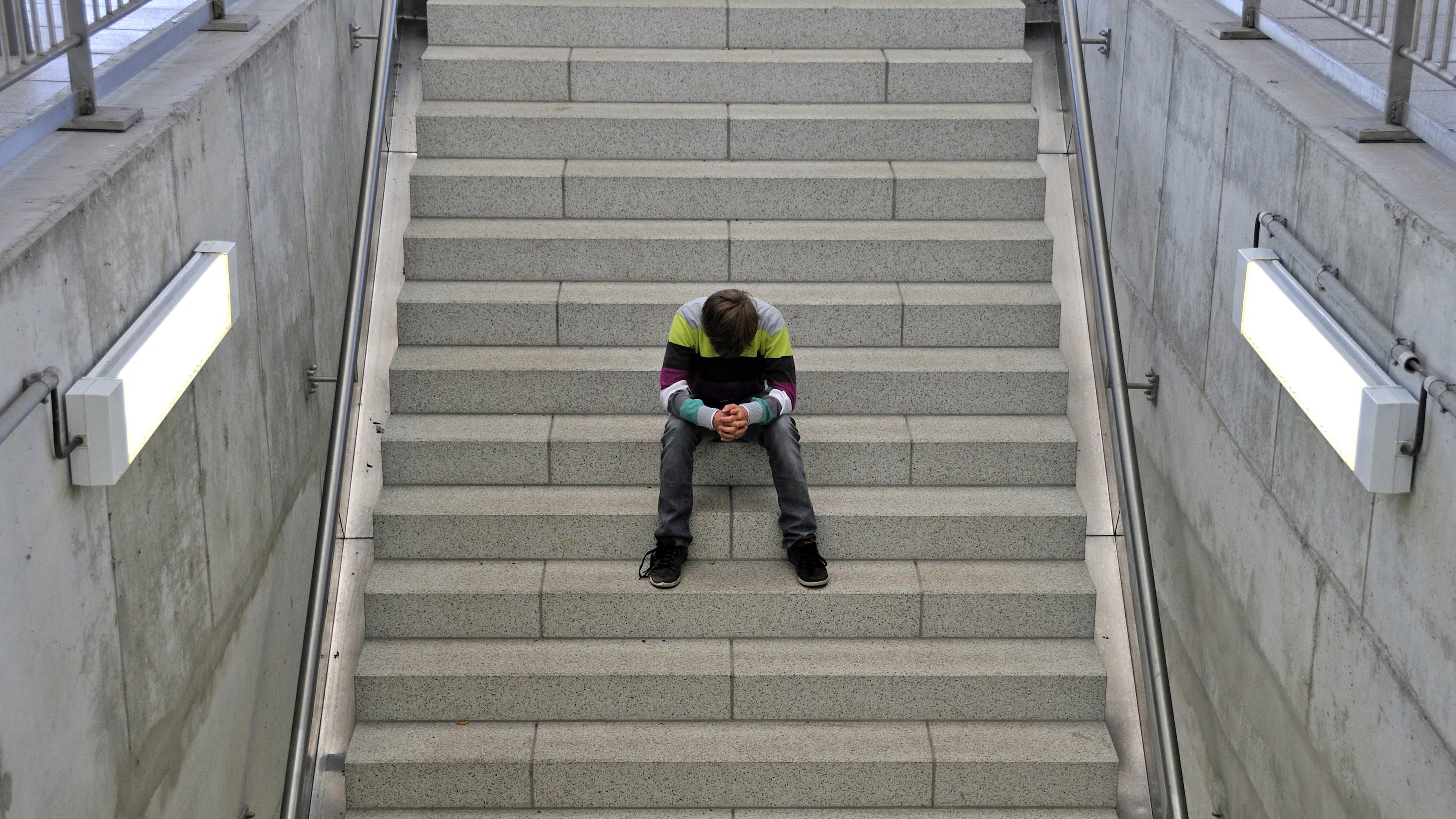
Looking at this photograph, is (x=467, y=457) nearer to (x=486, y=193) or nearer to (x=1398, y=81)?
(x=486, y=193)

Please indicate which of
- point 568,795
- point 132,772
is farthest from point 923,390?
point 132,772

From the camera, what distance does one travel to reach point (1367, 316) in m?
3.38

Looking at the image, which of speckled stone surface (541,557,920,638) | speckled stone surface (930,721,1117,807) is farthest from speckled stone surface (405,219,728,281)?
speckled stone surface (930,721,1117,807)

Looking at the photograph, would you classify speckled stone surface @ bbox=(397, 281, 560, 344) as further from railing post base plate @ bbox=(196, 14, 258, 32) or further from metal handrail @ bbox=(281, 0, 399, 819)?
railing post base plate @ bbox=(196, 14, 258, 32)

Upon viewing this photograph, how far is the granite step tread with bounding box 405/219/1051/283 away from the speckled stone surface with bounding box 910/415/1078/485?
32.2 inches

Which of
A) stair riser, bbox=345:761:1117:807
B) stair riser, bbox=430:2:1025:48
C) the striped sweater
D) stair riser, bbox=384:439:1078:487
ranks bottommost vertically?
stair riser, bbox=345:761:1117:807

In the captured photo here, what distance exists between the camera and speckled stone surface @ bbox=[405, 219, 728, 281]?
19.3 feet

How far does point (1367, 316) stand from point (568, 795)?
9.37 feet

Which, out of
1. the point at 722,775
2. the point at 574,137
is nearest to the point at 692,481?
the point at 722,775

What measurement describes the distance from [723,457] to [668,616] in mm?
629

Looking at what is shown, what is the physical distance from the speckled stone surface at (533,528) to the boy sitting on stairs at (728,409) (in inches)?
4.9

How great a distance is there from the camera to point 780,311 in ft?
18.5

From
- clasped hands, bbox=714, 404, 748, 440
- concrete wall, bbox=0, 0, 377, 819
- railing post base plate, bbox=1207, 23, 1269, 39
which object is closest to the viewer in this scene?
concrete wall, bbox=0, 0, 377, 819

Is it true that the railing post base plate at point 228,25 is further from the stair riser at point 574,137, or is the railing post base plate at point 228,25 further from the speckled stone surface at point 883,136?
the speckled stone surface at point 883,136
